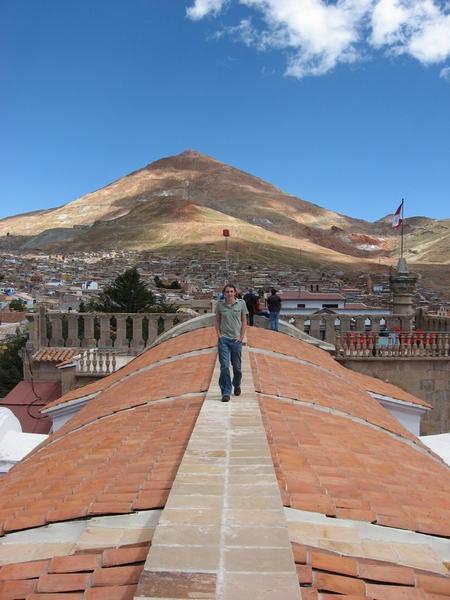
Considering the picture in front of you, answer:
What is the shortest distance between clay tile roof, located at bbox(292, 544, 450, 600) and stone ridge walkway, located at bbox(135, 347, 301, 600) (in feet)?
0.66

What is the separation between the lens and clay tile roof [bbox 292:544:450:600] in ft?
8.23

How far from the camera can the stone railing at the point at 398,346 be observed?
14.7 m

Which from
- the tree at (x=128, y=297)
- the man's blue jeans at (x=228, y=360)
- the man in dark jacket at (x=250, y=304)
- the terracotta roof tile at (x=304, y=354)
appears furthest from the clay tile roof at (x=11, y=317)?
the man's blue jeans at (x=228, y=360)

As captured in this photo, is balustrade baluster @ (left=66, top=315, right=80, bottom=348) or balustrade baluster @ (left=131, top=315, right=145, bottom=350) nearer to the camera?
balustrade baluster @ (left=131, top=315, right=145, bottom=350)

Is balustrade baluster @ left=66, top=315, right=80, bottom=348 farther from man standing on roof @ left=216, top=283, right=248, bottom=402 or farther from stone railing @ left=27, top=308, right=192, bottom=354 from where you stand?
man standing on roof @ left=216, top=283, right=248, bottom=402

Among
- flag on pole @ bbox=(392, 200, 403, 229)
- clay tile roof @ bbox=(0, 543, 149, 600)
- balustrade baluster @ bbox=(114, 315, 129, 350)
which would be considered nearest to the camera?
clay tile roof @ bbox=(0, 543, 149, 600)

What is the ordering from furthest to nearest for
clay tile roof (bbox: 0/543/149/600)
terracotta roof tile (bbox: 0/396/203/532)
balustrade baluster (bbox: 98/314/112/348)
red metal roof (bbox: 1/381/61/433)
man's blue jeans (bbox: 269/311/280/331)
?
balustrade baluster (bbox: 98/314/112/348) < red metal roof (bbox: 1/381/61/433) < man's blue jeans (bbox: 269/311/280/331) < terracotta roof tile (bbox: 0/396/203/532) < clay tile roof (bbox: 0/543/149/600)

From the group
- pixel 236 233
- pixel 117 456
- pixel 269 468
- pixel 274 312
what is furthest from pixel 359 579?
pixel 236 233

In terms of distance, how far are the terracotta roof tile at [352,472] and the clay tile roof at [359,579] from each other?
51cm

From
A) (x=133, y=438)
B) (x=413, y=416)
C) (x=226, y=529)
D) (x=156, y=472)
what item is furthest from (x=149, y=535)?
(x=413, y=416)

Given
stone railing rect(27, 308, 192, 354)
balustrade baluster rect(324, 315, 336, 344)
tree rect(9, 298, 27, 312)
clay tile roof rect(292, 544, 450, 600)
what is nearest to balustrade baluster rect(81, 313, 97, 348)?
stone railing rect(27, 308, 192, 354)

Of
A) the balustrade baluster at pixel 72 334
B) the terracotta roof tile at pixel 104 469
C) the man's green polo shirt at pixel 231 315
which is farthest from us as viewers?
the balustrade baluster at pixel 72 334

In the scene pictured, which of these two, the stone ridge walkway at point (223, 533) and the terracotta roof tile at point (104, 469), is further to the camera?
the terracotta roof tile at point (104, 469)

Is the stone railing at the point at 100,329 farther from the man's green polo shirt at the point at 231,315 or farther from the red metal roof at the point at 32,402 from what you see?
the man's green polo shirt at the point at 231,315
